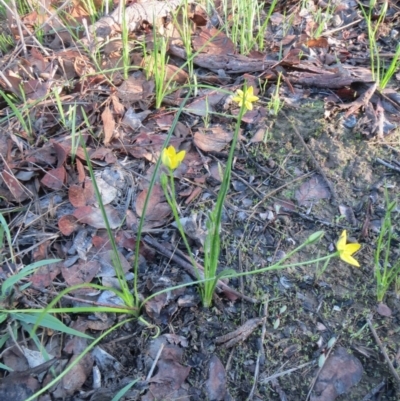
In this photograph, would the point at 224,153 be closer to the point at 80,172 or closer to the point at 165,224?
the point at 165,224

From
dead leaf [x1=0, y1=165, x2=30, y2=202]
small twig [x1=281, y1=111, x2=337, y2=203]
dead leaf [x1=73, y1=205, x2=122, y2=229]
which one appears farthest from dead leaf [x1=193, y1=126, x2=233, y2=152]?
dead leaf [x1=0, y1=165, x2=30, y2=202]

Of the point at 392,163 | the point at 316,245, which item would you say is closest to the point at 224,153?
the point at 316,245

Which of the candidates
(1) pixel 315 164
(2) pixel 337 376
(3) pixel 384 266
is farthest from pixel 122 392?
(1) pixel 315 164

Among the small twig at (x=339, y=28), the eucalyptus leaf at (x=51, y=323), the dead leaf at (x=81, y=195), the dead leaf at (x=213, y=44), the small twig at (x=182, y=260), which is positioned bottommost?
the small twig at (x=182, y=260)

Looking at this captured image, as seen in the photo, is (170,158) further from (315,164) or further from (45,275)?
(315,164)

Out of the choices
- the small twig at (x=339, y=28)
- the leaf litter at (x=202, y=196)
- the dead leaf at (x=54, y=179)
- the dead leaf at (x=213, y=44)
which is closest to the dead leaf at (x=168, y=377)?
the leaf litter at (x=202, y=196)

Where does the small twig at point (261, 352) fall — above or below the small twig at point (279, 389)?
above

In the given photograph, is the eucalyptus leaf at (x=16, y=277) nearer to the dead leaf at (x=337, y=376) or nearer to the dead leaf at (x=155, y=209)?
the dead leaf at (x=155, y=209)

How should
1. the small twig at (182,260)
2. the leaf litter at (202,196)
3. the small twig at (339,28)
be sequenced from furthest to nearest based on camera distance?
the small twig at (339,28), the small twig at (182,260), the leaf litter at (202,196)
